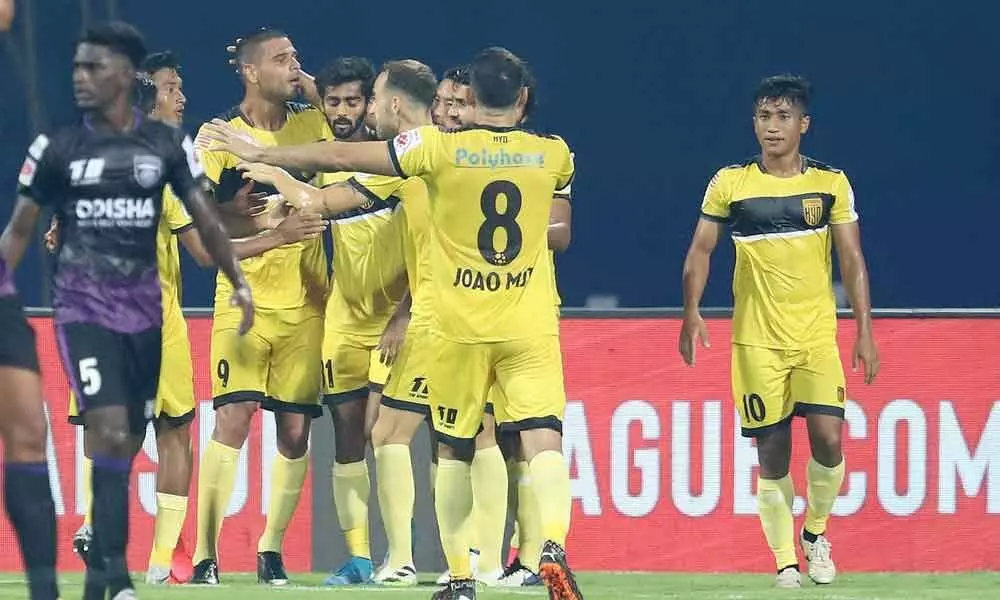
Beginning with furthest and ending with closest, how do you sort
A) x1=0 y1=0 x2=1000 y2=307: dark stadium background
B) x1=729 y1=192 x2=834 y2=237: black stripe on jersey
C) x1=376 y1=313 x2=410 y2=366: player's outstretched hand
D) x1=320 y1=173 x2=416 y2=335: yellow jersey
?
x1=0 y1=0 x2=1000 y2=307: dark stadium background → x1=320 y1=173 x2=416 y2=335: yellow jersey → x1=729 y1=192 x2=834 y2=237: black stripe on jersey → x1=376 y1=313 x2=410 y2=366: player's outstretched hand

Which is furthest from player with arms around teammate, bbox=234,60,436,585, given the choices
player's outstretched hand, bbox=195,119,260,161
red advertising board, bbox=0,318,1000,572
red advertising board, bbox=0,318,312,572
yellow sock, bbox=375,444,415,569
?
red advertising board, bbox=0,318,1000,572

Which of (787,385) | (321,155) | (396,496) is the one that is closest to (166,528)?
(396,496)

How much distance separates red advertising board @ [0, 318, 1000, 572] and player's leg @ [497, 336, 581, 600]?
2.88 metres

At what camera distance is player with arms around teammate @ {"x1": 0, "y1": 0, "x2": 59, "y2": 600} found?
22.3 feet

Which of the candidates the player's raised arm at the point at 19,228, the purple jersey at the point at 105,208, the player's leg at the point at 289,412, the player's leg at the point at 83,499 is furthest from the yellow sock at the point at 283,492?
the player's raised arm at the point at 19,228

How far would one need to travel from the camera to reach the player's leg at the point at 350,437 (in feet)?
32.8

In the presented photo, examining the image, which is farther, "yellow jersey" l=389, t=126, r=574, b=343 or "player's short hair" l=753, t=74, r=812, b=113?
"player's short hair" l=753, t=74, r=812, b=113

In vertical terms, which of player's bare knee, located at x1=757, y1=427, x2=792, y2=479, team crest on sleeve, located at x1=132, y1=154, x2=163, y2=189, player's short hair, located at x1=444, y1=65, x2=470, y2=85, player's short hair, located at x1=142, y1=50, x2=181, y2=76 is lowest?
player's bare knee, located at x1=757, y1=427, x2=792, y2=479

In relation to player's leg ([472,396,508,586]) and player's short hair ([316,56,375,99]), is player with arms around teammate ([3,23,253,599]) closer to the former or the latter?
player's leg ([472,396,508,586])

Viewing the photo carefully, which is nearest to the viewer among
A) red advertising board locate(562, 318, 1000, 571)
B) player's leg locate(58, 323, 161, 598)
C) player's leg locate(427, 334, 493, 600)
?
player's leg locate(58, 323, 161, 598)

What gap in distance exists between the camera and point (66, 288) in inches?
281

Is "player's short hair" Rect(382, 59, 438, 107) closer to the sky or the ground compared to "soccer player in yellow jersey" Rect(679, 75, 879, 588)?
closer to the sky

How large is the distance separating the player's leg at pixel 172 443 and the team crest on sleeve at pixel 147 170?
282cm

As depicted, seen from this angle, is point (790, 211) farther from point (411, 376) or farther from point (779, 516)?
point (411, 376)
